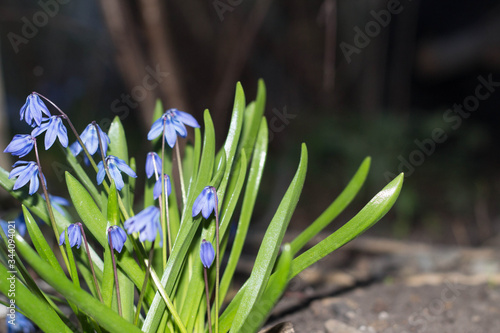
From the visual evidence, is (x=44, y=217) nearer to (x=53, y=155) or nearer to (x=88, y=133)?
(x=88, y=133)

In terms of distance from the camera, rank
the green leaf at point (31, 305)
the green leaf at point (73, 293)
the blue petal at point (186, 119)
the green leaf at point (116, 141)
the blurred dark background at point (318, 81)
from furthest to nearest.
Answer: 1. the blurred dark background at point (318, 81)
2. the green leaf at point (116, 141)
3. the blue petal at point (186, 119)
4. the green leaf at point (31, 305)
5. the green leaf at point (73, 293)

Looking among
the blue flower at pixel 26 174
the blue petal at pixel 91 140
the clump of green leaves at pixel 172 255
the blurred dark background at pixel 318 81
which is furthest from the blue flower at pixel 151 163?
the blurred dark background at pixel 318 81

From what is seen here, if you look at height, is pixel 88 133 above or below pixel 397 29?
below

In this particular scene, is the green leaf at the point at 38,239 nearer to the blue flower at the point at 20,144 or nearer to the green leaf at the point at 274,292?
the blue flower at the point at 20,144

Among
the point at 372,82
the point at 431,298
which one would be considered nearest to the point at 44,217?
the point at 431,298

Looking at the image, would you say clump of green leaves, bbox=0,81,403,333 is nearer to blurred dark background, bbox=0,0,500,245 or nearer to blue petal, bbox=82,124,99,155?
blue petal, bbox=82,124,99,155

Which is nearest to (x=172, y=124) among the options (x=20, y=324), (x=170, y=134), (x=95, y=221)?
(x=170, y=134)
